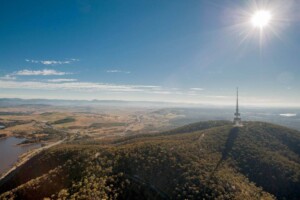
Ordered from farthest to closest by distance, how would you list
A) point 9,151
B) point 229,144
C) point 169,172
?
point 9,151 → point 229,144 → point 169,172

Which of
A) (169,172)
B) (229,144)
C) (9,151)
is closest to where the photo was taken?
(169,172)

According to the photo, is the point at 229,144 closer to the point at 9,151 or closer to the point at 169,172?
the point at 169,172

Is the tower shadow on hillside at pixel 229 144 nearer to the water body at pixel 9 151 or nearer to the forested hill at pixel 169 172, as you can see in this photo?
the forested hill at pixel 169 172

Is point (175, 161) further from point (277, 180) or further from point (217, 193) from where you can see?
point (277, 180)

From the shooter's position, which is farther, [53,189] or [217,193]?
[53,189]

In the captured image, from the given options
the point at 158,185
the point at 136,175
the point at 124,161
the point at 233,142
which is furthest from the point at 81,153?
the point at 233,142

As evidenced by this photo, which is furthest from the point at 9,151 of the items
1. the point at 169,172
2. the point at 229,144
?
the point at 229,144

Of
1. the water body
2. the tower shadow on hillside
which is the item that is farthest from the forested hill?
the water body
